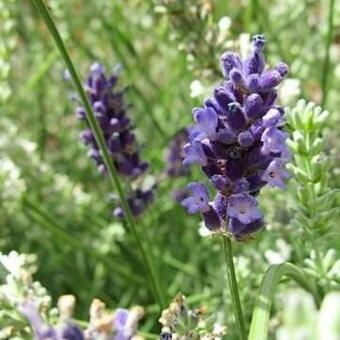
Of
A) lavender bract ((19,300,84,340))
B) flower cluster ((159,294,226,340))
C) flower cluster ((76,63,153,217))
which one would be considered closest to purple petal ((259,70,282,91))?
flower cluster ((159,294,226,340))

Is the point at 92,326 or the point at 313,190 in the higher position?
the point at 313,190

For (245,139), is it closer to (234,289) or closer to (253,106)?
(253,106)

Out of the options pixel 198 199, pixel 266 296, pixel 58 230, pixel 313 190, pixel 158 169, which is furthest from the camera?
pixel 158 169

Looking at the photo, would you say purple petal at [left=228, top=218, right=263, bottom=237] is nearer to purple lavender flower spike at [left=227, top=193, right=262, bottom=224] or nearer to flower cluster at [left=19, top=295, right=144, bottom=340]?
purple lavender flower spike at [left=227, top=193, right=262, bottom=224]

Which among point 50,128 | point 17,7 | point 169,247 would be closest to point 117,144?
point 169,247

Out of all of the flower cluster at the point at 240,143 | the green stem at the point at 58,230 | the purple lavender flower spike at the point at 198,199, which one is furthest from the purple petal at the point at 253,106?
the green stem at the point at 58,230

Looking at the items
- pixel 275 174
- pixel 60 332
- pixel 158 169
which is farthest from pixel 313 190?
pixel 158 169

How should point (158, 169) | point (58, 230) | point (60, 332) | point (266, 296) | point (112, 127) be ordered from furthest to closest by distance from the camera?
point (158, 169), point (58, 230), point (112, 127), point (266, 296), point (60, 332)

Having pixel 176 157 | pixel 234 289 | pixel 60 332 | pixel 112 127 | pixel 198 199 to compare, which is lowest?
pixel 60 332
